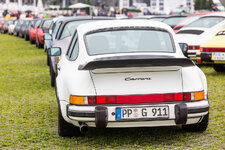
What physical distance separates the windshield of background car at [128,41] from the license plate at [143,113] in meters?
0.85

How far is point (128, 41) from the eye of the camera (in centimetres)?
575

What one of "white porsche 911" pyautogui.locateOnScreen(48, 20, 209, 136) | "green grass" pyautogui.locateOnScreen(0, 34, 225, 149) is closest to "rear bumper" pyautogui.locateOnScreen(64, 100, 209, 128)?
"white porsche 911" pyautogui.locateOnScreen(48, 20, 209, 136)

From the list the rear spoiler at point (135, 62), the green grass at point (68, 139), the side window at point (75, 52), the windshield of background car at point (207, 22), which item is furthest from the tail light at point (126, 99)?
the windshield of background car at point (207, 22)

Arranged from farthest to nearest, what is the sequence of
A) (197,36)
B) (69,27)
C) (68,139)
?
(197,36) < (69,27) < (68,139)

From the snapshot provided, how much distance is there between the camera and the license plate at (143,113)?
5.00m

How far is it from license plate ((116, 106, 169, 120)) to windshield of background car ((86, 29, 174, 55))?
85 centimetres

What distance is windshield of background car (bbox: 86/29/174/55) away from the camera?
5648mm

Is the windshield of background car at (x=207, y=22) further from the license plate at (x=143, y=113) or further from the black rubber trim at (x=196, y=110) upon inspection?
the license plate at (x=143, y=113)

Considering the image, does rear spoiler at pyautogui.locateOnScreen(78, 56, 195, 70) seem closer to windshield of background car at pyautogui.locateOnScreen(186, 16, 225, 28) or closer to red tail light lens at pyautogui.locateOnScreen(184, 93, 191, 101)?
red tail light lens at pyautogui.locateOnScreen(184, 93, 191, 101)

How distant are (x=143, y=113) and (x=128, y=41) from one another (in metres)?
1.08

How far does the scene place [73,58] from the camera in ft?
19.7

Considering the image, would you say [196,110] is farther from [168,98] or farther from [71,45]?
[71,45]

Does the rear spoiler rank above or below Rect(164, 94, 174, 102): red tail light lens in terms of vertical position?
above

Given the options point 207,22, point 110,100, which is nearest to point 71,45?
point 110,100
